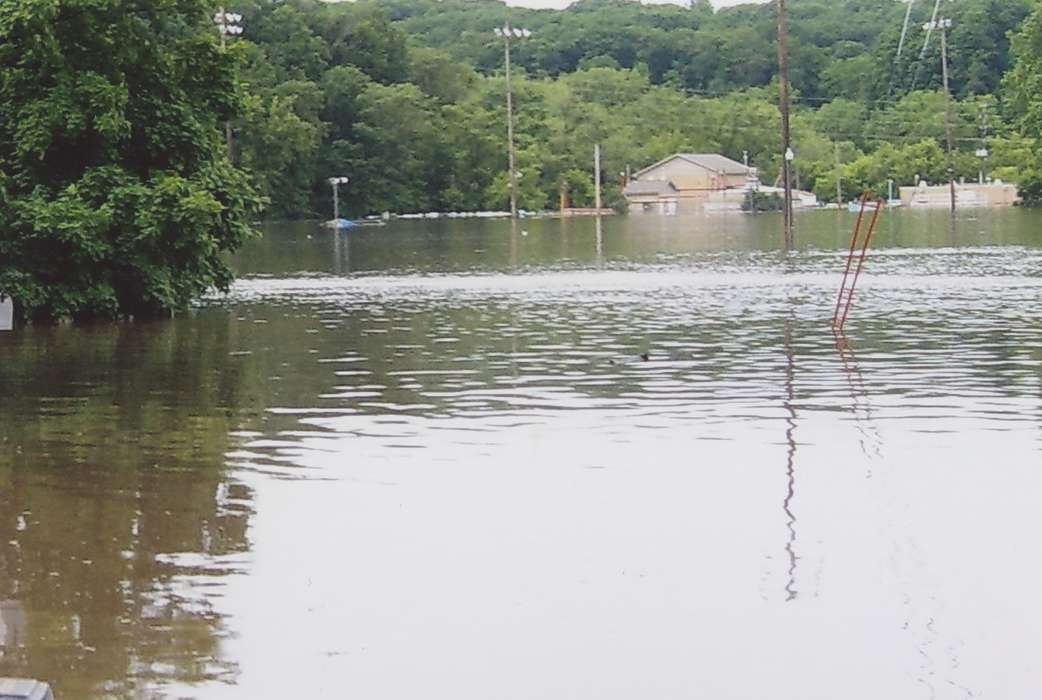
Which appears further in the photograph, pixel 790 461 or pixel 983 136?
pixel 983 136

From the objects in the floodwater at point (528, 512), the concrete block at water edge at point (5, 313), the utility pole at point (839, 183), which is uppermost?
the utility pole at point (839, 183)

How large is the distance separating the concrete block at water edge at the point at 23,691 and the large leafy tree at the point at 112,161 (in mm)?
17642

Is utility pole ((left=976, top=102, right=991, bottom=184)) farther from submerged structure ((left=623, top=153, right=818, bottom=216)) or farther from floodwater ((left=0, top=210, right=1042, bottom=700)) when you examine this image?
floodwater ((left=0, top=210, right=1042, bottom=700))

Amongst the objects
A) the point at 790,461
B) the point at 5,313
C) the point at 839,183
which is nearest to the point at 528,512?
the point at 790,461

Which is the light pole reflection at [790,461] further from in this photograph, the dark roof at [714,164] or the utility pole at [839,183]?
the dark roof at [714,164]

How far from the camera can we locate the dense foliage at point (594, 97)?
107812mm

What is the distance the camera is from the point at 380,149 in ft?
358

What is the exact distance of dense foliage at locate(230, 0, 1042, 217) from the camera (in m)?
108

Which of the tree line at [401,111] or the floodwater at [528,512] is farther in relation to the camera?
the tree line at [401,111]

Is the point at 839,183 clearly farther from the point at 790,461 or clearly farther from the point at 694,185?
the point at 790,461

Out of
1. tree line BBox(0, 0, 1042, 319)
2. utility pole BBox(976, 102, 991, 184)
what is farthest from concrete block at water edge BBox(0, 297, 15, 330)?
utility pole BBox(976, 102, 991, 184)

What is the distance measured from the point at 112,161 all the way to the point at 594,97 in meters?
121

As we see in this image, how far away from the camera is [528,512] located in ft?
33.9

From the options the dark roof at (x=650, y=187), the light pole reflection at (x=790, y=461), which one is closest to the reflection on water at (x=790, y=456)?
the light pole reflection at (x=790, y=461)
